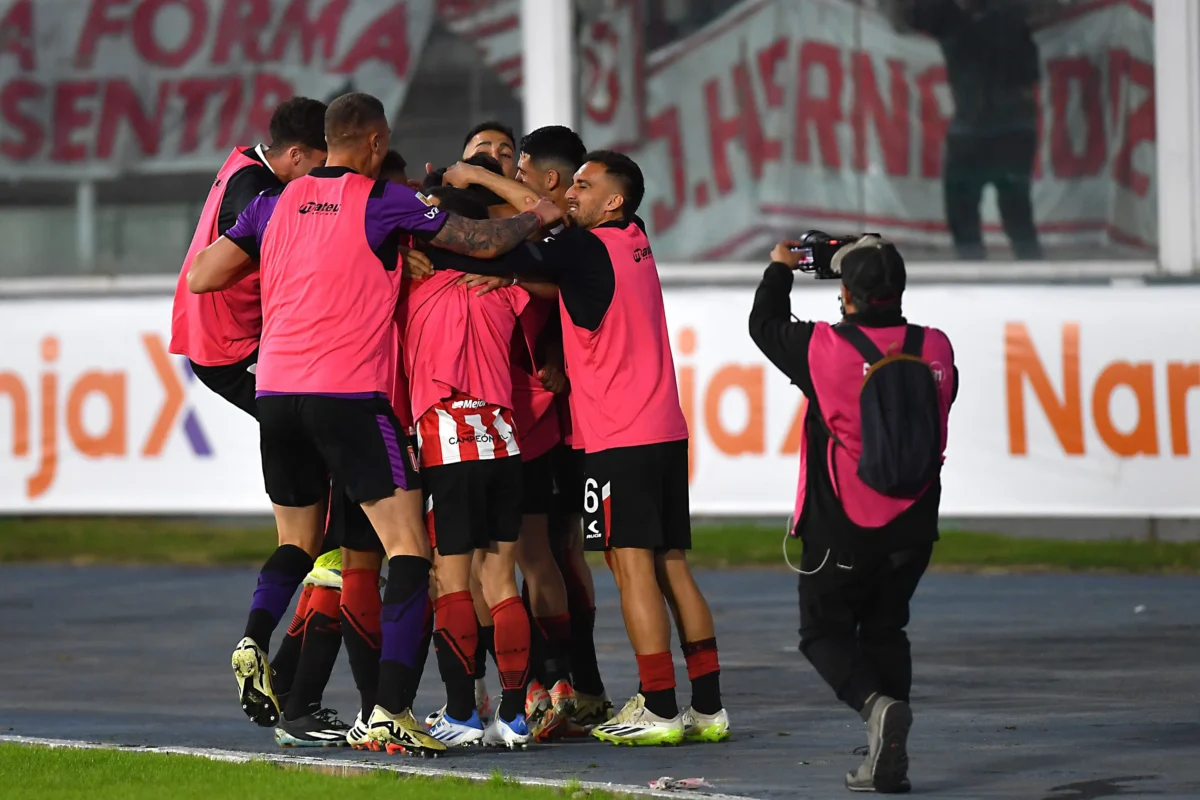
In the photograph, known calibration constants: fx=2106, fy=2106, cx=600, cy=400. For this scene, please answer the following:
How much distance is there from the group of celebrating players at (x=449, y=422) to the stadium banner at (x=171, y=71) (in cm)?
1010

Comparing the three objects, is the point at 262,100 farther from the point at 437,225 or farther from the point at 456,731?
the point at 456,731

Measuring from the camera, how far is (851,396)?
21.7ft

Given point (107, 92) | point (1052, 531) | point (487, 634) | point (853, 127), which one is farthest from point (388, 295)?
point (107, 92)

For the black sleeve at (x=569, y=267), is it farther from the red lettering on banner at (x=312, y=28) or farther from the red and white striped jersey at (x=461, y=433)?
the red lettering on banner at (x=312, y=28)

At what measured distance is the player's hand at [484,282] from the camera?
780 cm

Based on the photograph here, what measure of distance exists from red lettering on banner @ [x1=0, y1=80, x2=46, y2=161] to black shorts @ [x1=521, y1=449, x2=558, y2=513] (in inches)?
452

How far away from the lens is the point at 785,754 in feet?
24.3

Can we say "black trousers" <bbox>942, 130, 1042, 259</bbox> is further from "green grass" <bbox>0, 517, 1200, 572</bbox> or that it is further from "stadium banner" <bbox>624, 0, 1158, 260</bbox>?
"green grass" <bbox>0, 517, 1200, 572</bbox>

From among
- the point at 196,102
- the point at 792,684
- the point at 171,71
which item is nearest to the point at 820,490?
the point at 792,684

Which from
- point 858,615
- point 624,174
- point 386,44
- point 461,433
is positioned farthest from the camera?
point 386,44

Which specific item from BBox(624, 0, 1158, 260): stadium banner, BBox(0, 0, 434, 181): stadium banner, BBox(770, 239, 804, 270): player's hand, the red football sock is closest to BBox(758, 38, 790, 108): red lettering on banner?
BBox(624, 0, 1158, 260): stadium banner

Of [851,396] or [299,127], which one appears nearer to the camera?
[851,396]

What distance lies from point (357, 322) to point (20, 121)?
12.2m

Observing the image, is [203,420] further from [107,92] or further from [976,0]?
[976,0]
